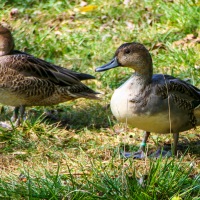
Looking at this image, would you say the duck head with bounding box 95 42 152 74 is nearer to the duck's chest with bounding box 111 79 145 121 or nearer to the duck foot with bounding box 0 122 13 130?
the duck's chest with bounding box 111 79 145 121

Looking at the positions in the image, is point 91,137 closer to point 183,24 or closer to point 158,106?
point 158,106

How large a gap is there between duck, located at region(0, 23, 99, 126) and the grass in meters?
0.26

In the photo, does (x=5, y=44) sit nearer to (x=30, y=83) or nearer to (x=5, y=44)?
(x=5, y=44)

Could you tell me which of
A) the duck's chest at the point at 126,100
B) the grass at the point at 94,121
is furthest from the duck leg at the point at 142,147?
the duck's chest at the point at 126,100

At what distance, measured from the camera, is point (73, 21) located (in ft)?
32.4

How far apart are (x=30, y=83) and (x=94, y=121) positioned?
80cm

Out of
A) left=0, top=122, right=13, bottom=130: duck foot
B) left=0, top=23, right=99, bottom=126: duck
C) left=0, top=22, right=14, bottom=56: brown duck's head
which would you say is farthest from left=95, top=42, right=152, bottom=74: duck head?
left=0, top=22, right=14, bottom=56: brown duck's head

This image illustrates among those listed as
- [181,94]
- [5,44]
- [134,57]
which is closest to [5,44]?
[5,44]

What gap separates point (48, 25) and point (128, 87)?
4279 mm

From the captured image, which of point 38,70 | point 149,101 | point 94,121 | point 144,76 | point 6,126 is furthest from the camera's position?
point 94,121

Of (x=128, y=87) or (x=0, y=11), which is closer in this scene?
(x=128, y=87)

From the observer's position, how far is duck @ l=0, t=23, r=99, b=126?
21.7ft

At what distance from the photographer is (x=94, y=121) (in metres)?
6.95

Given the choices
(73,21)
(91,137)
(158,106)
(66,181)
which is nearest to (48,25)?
(73,21)
